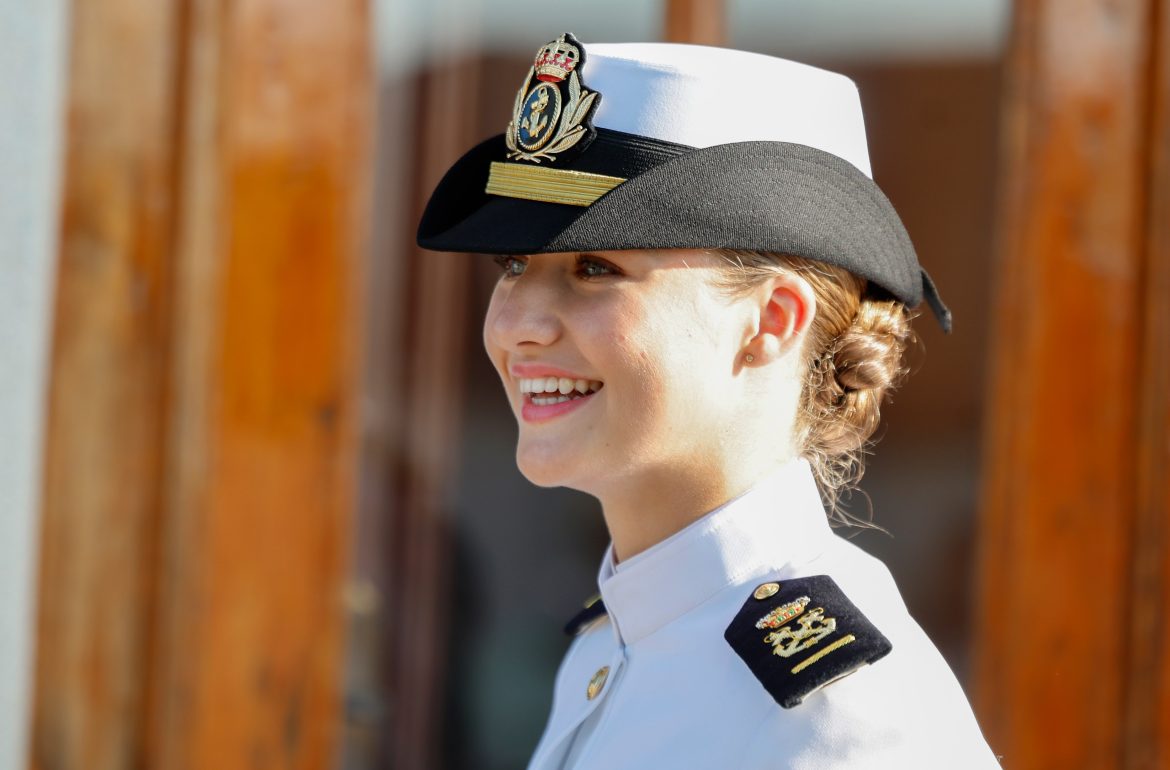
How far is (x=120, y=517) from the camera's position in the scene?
3.11 m

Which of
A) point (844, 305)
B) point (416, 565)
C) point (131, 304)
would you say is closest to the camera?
point (844, 305)

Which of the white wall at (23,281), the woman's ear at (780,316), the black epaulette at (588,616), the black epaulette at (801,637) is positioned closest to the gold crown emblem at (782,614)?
the black epaulette at (801,637)

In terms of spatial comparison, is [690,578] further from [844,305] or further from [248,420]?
[248,420]

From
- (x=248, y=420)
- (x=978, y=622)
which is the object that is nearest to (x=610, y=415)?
(x=248, y=420)

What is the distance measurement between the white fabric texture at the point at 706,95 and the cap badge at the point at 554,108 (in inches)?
0.6

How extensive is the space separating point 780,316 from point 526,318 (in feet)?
0.94

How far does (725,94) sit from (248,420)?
1.92 meters

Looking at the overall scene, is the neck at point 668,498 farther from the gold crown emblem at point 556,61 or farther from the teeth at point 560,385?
the gold crown emblem at point 556,61

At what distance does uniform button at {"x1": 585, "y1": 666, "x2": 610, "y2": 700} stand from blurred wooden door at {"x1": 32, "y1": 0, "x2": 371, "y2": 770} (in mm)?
1722

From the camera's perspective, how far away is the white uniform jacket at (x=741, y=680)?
127 centimetres

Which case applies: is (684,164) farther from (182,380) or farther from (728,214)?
(182,380)

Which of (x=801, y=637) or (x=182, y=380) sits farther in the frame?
(x=182, y=380)

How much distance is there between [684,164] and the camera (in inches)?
57.9

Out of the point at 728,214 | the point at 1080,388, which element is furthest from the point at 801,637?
the point at 1080,388
